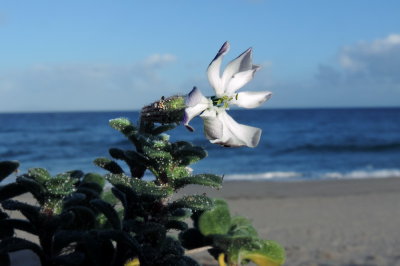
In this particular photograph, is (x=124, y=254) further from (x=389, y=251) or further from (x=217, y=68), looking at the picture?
(x=389, y=251)

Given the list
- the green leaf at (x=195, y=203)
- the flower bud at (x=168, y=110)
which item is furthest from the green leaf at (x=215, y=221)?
the flower bud at (x=168, y=110)

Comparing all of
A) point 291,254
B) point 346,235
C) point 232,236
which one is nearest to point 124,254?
point 232,236

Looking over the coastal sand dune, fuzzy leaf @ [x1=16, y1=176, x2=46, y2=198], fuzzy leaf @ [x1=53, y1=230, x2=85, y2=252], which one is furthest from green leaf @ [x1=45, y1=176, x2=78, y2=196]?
the coastal sand dune

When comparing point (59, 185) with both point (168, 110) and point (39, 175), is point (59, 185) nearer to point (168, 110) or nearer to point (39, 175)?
point (39, 175)

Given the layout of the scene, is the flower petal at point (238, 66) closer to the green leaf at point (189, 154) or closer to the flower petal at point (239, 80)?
the flower petal at point (239, 80)

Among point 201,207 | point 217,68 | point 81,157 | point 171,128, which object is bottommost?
point 81,157
